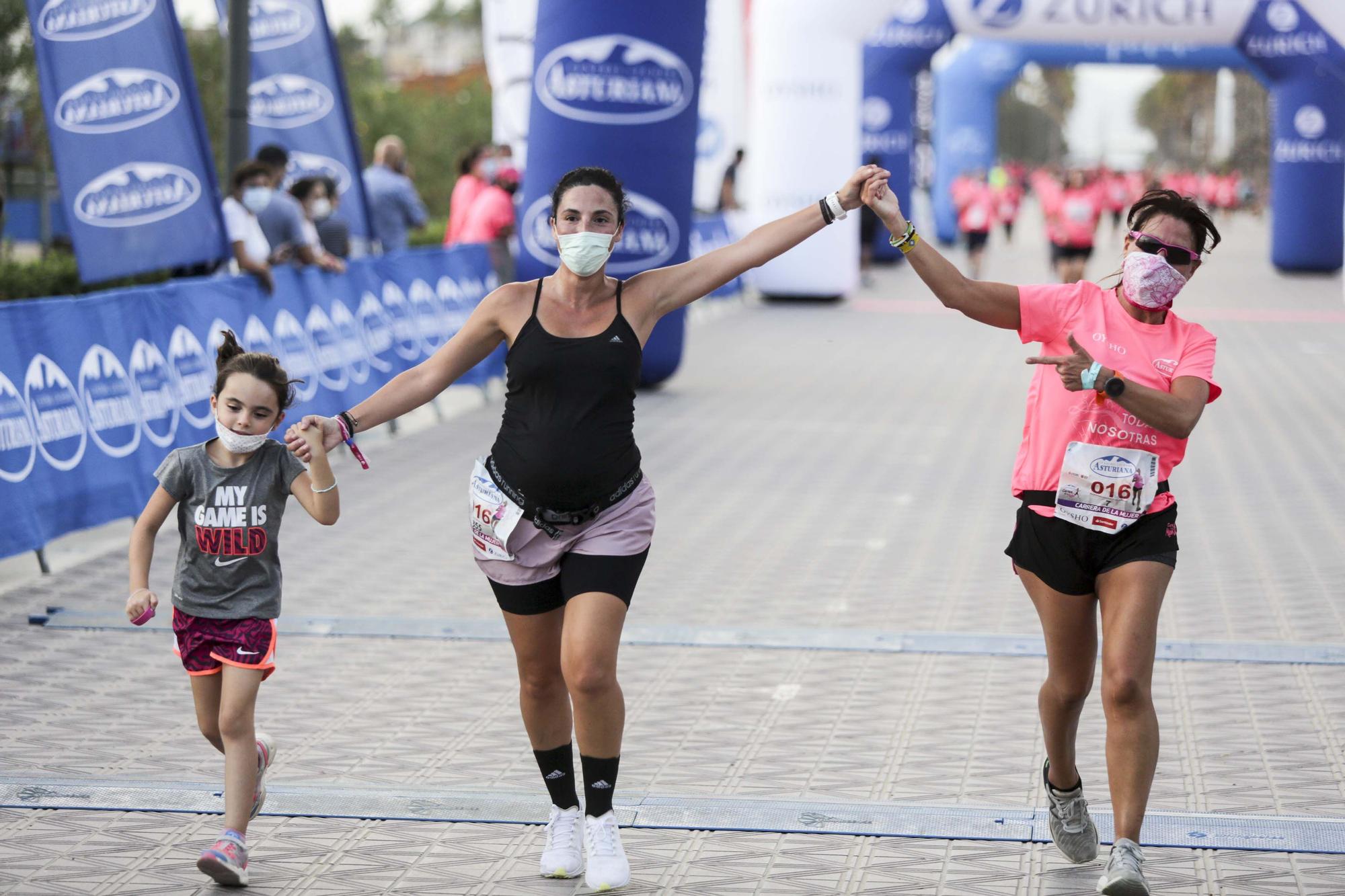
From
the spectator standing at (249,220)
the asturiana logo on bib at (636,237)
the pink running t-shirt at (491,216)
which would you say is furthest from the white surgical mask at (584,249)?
the pink running t-shirt at (491,216)

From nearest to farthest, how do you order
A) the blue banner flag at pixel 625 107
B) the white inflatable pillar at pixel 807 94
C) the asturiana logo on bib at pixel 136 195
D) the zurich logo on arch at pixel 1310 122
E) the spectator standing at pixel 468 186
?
the asturiana logo on bib at pixel 136 195, the blue banner flag at pixel 625 107, the spectator standing at pixel 468 186, the white inflatable pillar at pixel 807 94, the zurich logo on arch at pixel 1310 122

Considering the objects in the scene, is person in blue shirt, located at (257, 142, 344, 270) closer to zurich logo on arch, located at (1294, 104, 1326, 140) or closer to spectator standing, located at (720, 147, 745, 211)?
spectator standing, located at (720, 147, 745, 211)

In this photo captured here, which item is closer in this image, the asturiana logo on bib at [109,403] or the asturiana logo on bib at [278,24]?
the asturiana logo on bib at [109,403]

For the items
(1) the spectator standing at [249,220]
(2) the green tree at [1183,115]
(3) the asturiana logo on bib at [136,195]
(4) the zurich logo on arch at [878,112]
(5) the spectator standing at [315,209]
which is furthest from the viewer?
(2) the green tree at [1183,115]

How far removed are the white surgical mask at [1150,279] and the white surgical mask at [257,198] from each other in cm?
816

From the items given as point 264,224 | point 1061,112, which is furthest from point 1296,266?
point 1061,112

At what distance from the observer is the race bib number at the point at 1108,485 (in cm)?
429

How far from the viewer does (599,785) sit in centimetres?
442

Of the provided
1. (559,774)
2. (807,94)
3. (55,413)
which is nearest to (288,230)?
(55,413)

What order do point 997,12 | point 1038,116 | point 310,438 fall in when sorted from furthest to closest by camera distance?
point 1038,116, point 997,12, point 310,438

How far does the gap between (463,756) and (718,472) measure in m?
5.70

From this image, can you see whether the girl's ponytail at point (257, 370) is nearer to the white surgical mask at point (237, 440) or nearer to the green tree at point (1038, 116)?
the white surgical mask at point (237, 440)

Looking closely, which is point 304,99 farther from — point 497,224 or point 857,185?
point 857,185

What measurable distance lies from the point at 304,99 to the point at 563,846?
1082cm
